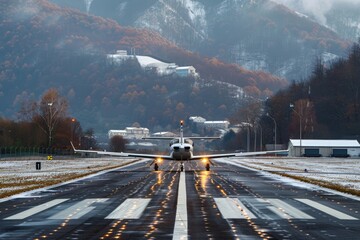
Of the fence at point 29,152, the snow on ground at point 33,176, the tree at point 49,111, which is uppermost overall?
the tree at point 49,111

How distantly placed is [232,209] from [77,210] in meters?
5.62

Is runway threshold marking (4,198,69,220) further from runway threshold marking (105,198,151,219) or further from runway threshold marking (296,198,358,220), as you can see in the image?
runway threshold marking (296,198,358,220)

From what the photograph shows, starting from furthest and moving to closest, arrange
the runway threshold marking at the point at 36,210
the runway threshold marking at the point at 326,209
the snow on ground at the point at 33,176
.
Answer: the snow on ground at the point at 33,176 → the runway threshold marking at the point at 326,209 → the runway threshold marking at the point at 36,210

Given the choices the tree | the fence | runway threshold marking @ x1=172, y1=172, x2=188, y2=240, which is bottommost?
runway threshold marking @ x1=172, y1=172, x2=188, y2=240

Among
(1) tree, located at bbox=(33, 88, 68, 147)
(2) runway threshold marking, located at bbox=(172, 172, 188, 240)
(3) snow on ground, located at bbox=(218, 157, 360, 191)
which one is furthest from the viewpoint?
(1) tree, located at bbox=(33, 88, 68, 147)

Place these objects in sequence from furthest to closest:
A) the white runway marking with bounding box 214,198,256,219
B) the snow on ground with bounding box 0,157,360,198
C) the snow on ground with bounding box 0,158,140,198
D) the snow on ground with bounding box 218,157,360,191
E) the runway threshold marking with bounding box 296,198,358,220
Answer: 1. the snow on ground with bounding box 218,157,360,191
2. the snow on ground with bounding box 0,157,360,198
3. the snow on ground with bounding box 0,158,140,198
4. the runway threshold marking with bounding box 296,198,358,220
5. the white runway marking with bounding box 214,198,256,219

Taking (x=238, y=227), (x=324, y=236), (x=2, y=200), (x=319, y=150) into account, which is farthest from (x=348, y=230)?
(x=319, y=150)

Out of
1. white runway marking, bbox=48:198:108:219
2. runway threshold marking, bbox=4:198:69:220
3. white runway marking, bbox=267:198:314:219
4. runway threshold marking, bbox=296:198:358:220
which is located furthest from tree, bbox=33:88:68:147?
white runway marking, bbox=267:198:314:219

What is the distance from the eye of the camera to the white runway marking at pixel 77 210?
74.1 feet

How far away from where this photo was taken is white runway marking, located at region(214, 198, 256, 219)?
74.6 feet

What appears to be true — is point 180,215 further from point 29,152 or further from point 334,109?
point 334,109

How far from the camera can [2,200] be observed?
29.5 metres

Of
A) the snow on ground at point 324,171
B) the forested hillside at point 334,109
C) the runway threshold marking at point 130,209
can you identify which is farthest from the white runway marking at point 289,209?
the forested hillside at point 334,109

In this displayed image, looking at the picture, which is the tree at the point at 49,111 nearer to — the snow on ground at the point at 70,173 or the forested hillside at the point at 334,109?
the forested hillside at the point at 334,109
